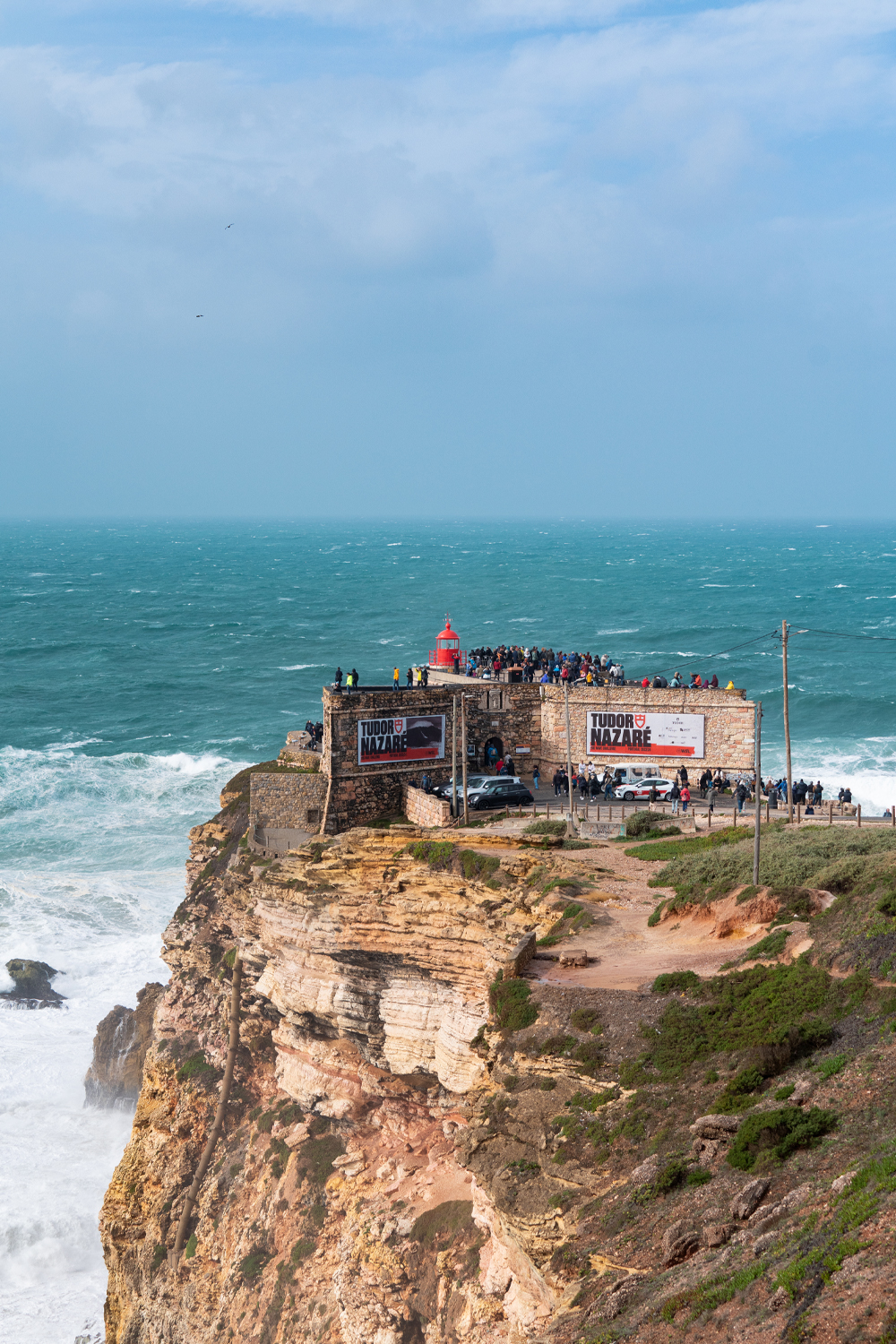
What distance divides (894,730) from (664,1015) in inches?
2640


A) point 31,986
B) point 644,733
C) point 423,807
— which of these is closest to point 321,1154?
point 423,807

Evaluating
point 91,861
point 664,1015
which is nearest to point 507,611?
point 91,861

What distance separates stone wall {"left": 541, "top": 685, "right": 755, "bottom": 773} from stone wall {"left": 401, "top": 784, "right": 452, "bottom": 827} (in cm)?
694

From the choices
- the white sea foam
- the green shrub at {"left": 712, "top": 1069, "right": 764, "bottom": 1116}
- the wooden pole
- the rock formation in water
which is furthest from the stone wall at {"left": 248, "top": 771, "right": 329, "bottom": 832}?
the green shrub at {"left": 712, "top": 1069, "right": 764, "bottom": 1116}

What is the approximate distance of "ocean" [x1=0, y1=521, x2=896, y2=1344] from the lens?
4453 centimetres

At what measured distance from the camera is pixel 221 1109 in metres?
39.7

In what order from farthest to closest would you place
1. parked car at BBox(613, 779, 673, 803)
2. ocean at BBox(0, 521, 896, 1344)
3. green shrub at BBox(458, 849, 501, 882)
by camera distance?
parked car at BBox(613, 779, 673, 803)
ocean at BBox(0, 521, 896, 1344)
green shrub at BBox(458, 849, 501, 882)

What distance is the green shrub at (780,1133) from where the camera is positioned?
17.5 meters

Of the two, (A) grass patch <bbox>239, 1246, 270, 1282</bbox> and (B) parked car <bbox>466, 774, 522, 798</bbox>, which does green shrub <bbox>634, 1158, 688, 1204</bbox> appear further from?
(B) parked car <bbox>466, 774, 522, 798</bbox>

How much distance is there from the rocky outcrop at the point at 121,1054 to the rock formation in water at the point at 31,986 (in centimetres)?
401

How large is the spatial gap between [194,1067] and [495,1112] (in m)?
20.9

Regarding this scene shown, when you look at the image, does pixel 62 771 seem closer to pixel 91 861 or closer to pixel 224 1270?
pixel 91 861

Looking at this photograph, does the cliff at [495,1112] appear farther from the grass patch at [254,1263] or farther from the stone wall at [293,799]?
the stone wall at [293,799]

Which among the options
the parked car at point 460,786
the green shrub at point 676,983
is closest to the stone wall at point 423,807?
the parked car at point 460,786
